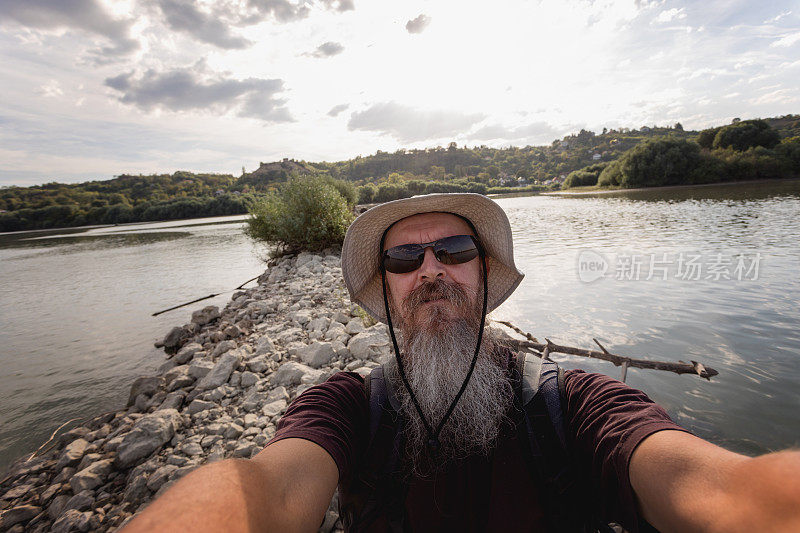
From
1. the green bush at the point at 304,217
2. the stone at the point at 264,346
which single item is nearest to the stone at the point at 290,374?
the stone at the point at 264,346

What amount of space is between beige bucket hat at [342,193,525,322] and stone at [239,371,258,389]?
297 cm

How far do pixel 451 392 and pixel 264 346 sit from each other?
173 inches

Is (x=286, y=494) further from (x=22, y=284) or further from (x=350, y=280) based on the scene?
(x=22, y=284)

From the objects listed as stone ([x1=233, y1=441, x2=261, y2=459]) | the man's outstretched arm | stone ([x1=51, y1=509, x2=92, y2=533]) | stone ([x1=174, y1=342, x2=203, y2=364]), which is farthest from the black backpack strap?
stone ([x1=174, y1=342, x2=203, y2=364])

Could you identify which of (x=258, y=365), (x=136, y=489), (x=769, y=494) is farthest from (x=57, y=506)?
(x=769, y=494)

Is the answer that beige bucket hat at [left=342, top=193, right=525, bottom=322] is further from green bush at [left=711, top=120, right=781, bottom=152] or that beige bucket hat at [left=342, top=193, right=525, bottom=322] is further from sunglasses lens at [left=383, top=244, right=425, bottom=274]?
green bush at [left=711, top=120, right=781, bottom=152]

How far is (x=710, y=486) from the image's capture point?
0.95m

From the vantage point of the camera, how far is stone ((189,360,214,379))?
4.64 meters

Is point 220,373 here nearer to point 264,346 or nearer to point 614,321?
point 264,346

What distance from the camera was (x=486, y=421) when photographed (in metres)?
1.57

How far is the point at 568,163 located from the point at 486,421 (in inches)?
4832

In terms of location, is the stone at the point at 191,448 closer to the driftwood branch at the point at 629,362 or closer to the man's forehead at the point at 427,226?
the man's forehead at the point at 427,226

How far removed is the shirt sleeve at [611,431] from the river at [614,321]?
1.47 meters

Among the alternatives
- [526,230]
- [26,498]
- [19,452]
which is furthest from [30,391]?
[526,230]
